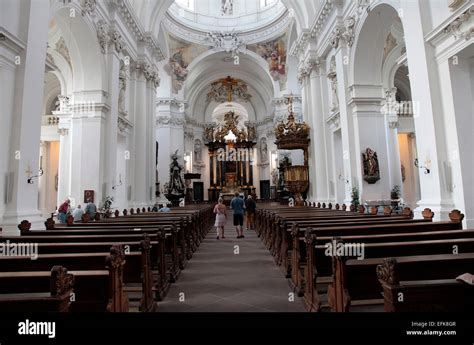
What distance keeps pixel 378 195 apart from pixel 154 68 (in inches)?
432

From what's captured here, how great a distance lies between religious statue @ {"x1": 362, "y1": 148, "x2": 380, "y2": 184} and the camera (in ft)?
29.1

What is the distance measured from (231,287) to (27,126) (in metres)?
4.58

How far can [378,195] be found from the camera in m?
8.99

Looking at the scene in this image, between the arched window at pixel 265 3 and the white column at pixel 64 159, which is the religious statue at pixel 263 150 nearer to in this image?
the arched window at pixel 265 3

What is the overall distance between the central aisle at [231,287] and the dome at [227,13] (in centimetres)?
1867

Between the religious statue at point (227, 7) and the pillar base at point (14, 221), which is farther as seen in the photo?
the religious statue at point (227, 7)

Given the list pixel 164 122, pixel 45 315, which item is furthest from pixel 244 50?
pixel 45 315

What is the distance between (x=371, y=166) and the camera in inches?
351

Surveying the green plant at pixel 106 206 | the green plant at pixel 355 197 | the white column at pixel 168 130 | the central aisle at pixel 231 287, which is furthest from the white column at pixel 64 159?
the green plant at pixel 355 197

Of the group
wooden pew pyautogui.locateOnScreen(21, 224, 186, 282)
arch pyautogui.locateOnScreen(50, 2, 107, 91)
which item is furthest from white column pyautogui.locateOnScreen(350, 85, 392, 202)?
arch pyautogui.locateOnScreen(50, 2, 107, 91)

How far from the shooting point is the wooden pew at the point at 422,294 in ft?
5.05

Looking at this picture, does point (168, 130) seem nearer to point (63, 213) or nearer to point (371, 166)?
point (63, 213)

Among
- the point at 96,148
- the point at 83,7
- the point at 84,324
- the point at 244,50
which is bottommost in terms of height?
the point at 84,324

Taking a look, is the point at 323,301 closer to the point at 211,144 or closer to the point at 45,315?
the point at 45,315
